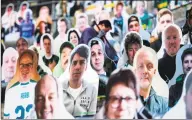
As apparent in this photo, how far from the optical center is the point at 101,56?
5.91 ft

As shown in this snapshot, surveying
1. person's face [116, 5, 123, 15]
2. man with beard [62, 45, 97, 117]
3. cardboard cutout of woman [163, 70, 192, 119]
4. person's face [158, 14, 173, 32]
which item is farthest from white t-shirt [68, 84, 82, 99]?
person's face [116, 5, 123, 15]

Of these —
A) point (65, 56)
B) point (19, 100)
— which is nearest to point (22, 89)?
point (19, 100)

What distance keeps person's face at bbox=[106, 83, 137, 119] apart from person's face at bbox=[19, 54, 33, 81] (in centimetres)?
57

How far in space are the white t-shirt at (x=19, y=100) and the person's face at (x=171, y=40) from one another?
794mm

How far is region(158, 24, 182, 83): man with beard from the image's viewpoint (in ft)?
5.60

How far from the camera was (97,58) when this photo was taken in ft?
5.88

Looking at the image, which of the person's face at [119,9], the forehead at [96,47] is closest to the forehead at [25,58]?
the forehead at [96,47]

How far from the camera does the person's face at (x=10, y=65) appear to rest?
1946 millimetres

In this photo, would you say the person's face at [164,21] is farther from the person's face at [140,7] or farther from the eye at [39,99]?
the person's face at [140,7]

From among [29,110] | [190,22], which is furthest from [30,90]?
[190,22]

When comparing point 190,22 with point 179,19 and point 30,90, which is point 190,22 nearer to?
point 179,19

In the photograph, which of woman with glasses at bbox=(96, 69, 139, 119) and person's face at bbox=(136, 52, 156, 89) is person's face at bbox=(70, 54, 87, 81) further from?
person's face at bbox=(136, 52, 156, 89)

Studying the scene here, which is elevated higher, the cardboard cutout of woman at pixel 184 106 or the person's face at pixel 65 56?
the person's face at pixel 65 56

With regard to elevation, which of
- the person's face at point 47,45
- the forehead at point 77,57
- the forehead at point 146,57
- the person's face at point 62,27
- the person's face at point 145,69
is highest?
the person's face at point 62,27
